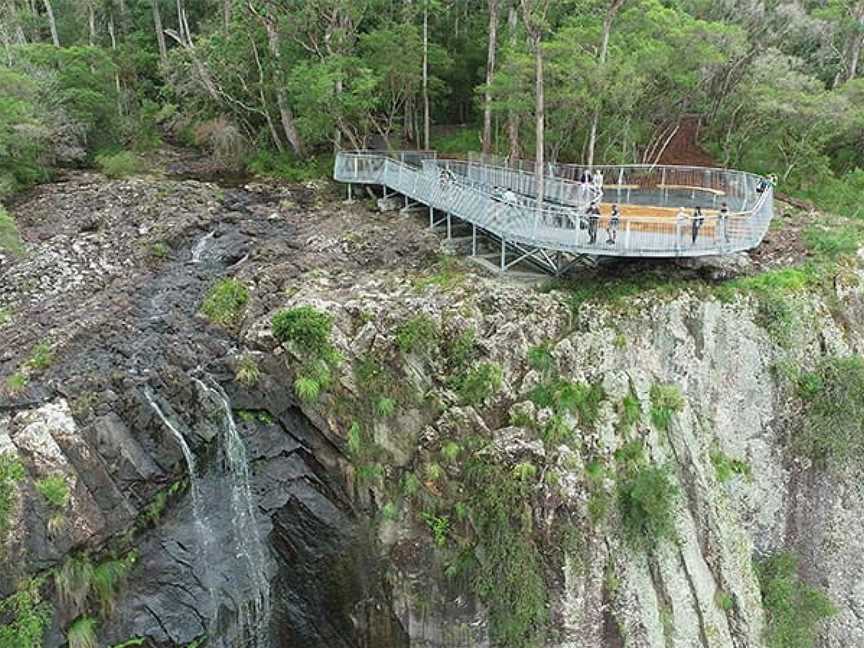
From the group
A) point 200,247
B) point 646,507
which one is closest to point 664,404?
point 646,507

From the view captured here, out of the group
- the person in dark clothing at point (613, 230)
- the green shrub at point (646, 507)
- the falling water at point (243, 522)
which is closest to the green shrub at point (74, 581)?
the falling water at point (243, 522)

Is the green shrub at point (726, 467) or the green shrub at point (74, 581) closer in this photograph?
the green shrub at point (74, 581)

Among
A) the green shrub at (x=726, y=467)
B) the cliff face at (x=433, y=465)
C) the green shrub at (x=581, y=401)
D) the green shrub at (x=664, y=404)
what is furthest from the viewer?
the green shrub at (x=726, y=467)

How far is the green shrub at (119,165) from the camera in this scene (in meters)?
31.0

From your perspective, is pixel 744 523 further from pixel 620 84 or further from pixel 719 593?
pixel 620 84

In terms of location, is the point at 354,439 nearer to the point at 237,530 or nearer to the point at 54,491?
the point at 237,530

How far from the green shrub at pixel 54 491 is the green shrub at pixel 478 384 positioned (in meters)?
9.13

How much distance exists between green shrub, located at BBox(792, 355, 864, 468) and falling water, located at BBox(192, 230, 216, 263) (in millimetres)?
19363

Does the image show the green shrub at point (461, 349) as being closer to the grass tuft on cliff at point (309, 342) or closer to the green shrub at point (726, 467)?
the grass tuft on cliff at point (309, 342)

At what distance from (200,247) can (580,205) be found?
13.1m

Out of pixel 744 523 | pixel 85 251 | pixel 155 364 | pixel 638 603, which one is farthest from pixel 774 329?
pixel 85 251

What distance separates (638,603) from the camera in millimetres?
16453

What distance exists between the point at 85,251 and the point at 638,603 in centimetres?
2017

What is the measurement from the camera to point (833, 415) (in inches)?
→ 754
